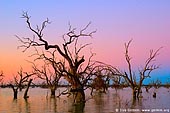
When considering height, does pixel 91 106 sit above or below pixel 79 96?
below

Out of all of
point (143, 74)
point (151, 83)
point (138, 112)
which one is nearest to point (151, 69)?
point (143, 74)

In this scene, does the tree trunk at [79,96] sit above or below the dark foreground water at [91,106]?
above

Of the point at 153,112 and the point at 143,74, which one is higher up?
the point at 143,74

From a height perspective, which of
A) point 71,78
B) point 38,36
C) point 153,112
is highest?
point 38,36

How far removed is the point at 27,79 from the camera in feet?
167

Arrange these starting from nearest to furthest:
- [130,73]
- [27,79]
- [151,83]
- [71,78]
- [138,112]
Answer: [138,112]
[71,78]
[130,73]
[27,79]
[151,83]

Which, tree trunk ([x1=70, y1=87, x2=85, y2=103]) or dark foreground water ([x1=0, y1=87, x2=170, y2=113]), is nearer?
dark foreground water ([x1=0, y1=87, x2=170, y2=113])

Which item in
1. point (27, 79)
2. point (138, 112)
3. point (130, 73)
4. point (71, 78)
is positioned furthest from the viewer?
point (27, 79)

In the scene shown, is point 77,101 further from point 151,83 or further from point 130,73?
point 151,83

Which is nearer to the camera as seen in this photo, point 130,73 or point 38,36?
point 38,36

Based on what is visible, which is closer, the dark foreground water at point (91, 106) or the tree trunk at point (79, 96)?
the dark foreground water at point (91, 106)

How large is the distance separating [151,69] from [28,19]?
14.6 meters

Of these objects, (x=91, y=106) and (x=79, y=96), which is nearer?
(x=91, y=106)

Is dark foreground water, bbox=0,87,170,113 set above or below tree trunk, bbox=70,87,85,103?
below
